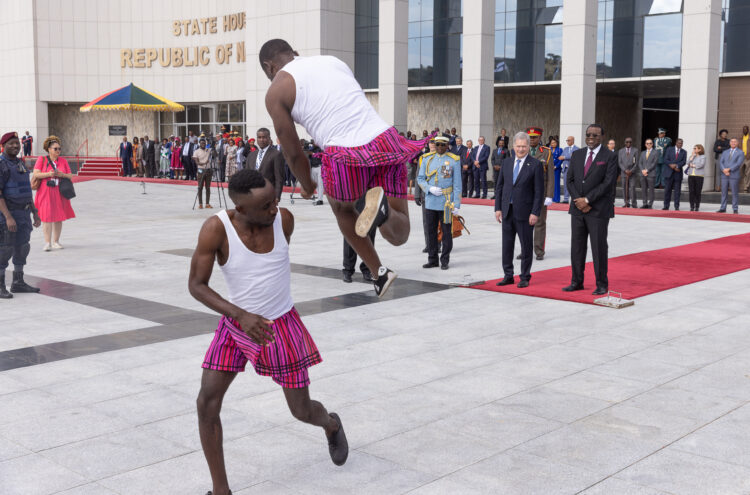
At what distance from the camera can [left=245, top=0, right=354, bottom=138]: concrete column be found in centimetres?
3222

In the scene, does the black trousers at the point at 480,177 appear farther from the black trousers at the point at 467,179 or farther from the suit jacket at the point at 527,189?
the suit jacket at the point at 527,189

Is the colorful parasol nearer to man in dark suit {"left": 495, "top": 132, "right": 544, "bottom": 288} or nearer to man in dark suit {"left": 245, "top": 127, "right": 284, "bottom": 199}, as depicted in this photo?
man in dark suit {"left": 245, "top": 127, "right": 284, "bottom": 199}

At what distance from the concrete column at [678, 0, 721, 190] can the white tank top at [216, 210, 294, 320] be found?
74.7ft

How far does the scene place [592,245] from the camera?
32.0 ft

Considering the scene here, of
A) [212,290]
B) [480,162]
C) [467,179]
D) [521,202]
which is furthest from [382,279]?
[467,179]

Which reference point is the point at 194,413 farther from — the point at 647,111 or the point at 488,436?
the point at 647,111

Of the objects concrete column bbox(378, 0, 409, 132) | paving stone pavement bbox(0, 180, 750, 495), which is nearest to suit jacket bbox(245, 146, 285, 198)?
paving stone pavement bbox(0, 180, 750, 495)

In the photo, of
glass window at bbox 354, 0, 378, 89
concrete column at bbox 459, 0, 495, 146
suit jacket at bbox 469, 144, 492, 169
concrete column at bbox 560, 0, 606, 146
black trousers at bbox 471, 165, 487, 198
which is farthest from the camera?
glass window at bbox 354, 0, 378, 89

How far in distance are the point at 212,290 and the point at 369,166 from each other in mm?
1300

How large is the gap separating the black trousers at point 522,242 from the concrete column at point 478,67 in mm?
18449

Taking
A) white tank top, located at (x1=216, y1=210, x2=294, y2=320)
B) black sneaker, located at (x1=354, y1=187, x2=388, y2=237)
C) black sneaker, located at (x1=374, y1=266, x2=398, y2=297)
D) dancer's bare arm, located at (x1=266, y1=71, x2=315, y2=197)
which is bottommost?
black sneaker, located at (x1=374, y1=266, x2=398, y2=297)

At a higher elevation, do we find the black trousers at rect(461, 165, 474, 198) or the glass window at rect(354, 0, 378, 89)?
the glass window at rect(354, 0, 378, 89)

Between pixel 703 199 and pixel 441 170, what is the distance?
50.8 ft

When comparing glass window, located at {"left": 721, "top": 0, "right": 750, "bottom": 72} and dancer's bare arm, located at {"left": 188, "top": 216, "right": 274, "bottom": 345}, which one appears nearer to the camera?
dancer's bare arm, located at {"left": 188, "top": 216, "right": 274, "bottom": 345}
